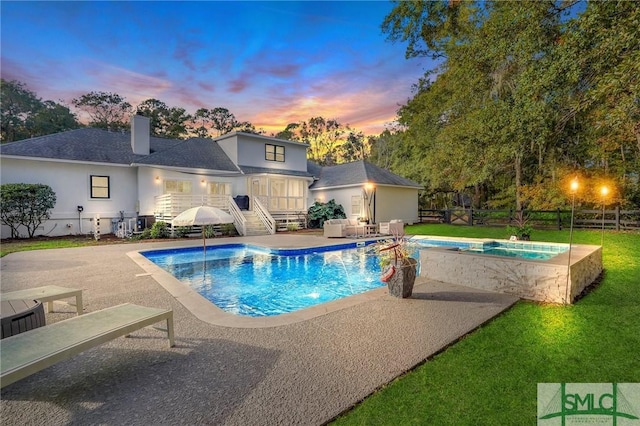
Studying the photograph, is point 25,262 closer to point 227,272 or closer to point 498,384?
point 227,272

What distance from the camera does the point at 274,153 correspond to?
22.8 meters

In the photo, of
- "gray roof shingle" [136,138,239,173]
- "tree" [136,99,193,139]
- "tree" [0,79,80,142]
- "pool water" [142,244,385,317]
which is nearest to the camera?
"pool water" [142,244,385,317]

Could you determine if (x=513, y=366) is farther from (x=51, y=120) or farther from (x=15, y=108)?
(x=15, y=108)


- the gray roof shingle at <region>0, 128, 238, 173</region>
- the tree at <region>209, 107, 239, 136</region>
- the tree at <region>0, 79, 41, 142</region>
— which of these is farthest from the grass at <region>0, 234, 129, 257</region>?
the tree at <region>209, 107, 239, 136</region>

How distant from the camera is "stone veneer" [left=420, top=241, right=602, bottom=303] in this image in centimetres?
539

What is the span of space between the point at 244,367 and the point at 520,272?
17.3 ft

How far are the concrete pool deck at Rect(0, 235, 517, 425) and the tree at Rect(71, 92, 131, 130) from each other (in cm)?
3688

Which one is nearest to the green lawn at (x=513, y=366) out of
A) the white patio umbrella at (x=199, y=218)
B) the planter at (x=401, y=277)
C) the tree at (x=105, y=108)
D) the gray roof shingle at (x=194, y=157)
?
the planter at (x=401, y=277)

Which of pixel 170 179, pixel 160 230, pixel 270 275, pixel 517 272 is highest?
pixel 170 179

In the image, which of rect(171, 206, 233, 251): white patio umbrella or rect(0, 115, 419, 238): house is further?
rect(0, 115, 419, 238): house

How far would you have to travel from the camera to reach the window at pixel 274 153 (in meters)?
22.4

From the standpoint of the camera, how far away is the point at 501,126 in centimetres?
928

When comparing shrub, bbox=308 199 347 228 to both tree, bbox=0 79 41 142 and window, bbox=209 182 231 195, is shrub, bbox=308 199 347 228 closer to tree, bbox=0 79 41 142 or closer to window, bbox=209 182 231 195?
window, bbox=209 182 231 195

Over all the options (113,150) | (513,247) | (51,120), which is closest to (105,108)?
(51,120)
